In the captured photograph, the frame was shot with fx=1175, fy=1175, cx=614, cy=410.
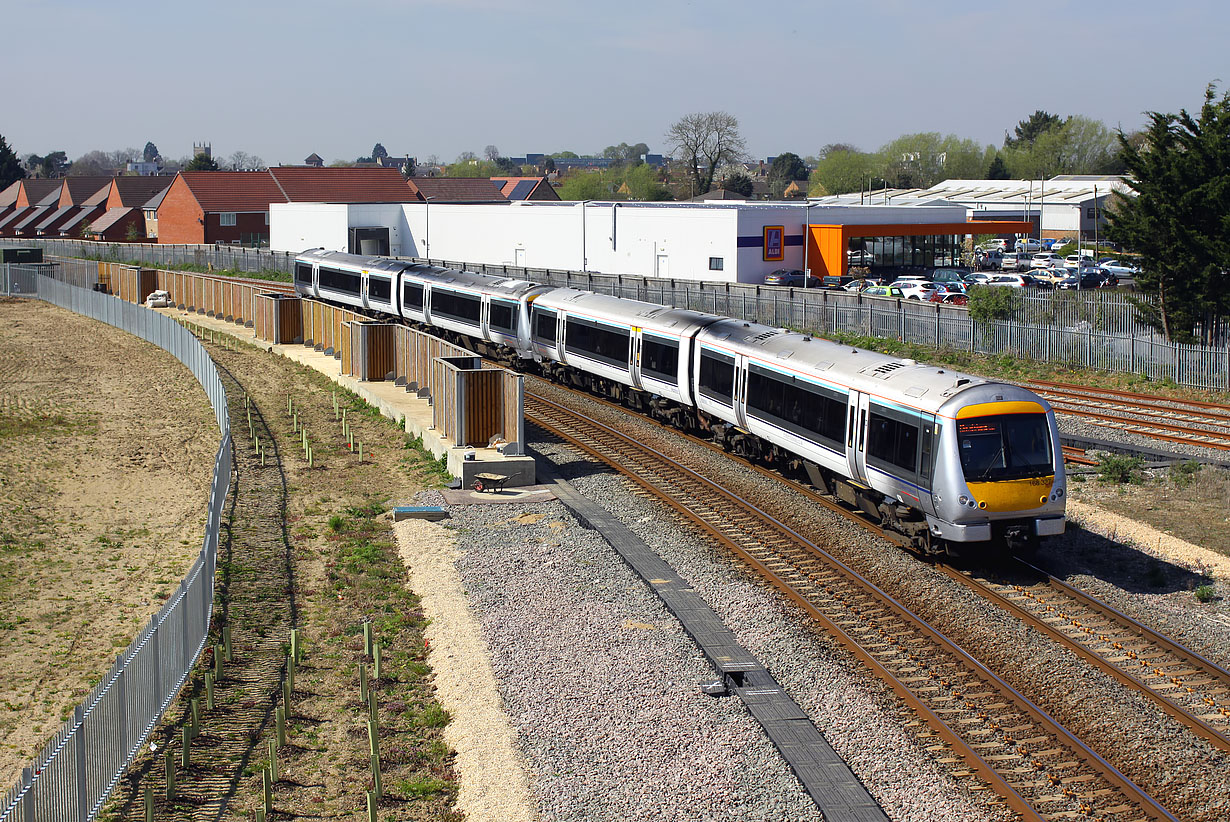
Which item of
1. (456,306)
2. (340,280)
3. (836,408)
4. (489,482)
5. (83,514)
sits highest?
(340,280)

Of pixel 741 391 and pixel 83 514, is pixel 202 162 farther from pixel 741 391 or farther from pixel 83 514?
pixel 741 391

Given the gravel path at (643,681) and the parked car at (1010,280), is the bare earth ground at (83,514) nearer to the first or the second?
the gravel path at (643,681)

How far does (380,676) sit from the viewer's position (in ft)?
46.1

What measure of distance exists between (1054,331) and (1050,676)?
25626mm

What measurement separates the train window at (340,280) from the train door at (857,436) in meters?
34.8

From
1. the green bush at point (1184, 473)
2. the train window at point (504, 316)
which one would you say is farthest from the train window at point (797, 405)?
the train window at point (504, 316)

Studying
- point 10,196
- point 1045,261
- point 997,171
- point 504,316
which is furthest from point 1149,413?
point 10,196

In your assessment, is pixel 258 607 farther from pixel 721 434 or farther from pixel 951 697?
pixel 721 434

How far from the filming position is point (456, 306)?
134 ft

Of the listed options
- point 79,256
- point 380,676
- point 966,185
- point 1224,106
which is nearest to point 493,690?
point 380,676

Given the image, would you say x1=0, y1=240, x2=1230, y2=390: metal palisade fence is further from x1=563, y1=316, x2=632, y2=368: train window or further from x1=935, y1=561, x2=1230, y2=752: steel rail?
x1=935, y1=561, x2=1230, y2=752: steel rail

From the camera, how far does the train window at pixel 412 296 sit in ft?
146

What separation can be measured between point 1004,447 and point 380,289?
35.3m

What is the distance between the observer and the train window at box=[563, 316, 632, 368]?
98.4 ft
